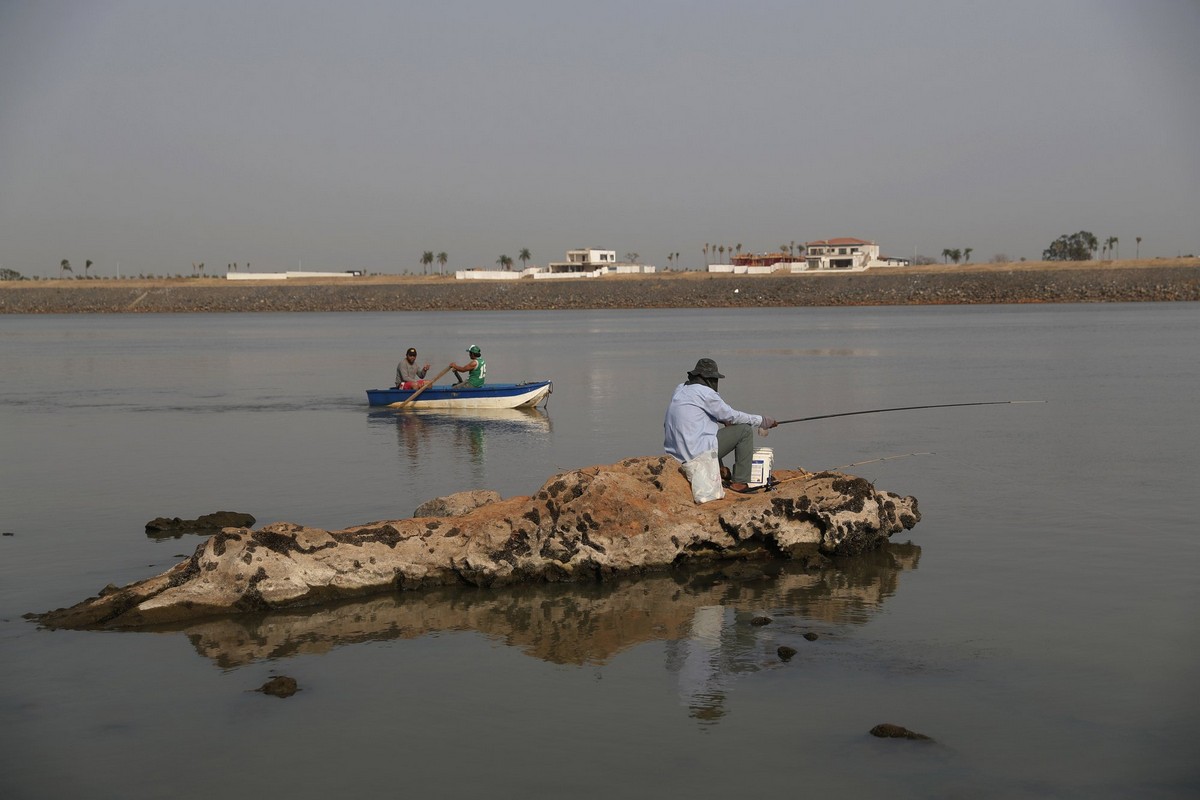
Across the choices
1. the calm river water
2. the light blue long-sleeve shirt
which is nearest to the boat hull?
the calm river water

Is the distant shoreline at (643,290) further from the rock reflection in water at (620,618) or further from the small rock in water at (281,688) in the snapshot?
the small rock in water at (281,688)

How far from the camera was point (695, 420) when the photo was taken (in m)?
12.3

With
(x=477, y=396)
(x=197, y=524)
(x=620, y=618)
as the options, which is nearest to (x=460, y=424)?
(x=477, y=396)

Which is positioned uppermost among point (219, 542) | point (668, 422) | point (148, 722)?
point (668, 422)

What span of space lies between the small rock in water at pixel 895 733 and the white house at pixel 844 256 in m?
143

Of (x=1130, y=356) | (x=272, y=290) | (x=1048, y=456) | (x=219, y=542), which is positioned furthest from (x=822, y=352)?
(x=272, y=290)

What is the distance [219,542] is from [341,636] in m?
1.45

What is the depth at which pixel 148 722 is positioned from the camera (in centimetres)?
823

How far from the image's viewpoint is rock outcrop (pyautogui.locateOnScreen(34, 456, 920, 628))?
10508 millimetres

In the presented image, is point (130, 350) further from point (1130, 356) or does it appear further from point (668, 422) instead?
point (668, 422)

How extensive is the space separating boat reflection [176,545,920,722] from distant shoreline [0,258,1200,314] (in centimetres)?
11641

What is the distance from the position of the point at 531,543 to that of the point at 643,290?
441ft

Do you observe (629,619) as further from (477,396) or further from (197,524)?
(477,396)

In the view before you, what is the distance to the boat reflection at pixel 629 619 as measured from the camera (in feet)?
31.2
